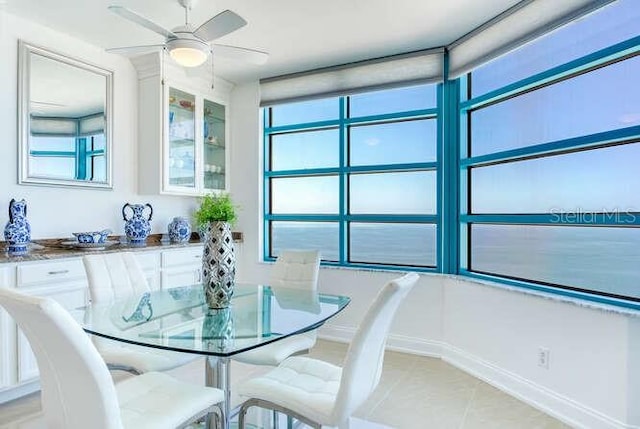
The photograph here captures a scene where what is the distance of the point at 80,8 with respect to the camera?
9.43 ft

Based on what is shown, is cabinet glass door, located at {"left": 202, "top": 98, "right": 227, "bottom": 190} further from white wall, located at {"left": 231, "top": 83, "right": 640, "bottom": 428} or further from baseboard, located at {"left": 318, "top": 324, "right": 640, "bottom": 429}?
baseboard, located at {"left": 318, "top": 324, "right": 640, "bottom": 429}

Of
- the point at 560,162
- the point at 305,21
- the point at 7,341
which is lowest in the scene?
the point at 7,341

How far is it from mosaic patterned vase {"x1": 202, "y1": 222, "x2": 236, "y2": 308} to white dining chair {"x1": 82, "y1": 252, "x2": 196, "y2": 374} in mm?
338

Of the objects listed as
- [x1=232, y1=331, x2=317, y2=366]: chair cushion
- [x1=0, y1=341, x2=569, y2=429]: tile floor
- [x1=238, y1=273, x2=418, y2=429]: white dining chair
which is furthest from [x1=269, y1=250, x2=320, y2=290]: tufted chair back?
[x1=238, y1=273, x2=418, y2=429]: white dining chair

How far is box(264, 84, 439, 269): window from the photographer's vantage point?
382 centimetres

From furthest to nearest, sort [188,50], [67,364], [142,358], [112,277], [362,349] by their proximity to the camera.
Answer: [112,277], [188,50], [142,358], [362,349], [67,364]

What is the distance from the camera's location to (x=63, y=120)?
3.31m

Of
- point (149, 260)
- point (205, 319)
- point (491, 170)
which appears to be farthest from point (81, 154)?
point (491, 170)

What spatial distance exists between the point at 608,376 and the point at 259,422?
6.49 ft

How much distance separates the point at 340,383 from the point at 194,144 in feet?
10.5

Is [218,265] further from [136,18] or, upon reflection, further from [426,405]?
[426,405]

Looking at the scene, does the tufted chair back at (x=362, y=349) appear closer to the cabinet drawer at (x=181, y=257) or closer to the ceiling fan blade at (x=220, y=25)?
the ceiling fan blade at (x=220, y=25)

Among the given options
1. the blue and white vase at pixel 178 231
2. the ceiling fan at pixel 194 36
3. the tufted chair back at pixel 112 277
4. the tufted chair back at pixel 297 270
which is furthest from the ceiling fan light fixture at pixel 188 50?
the blue and white vase at pixel 178 231

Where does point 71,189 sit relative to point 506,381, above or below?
above
